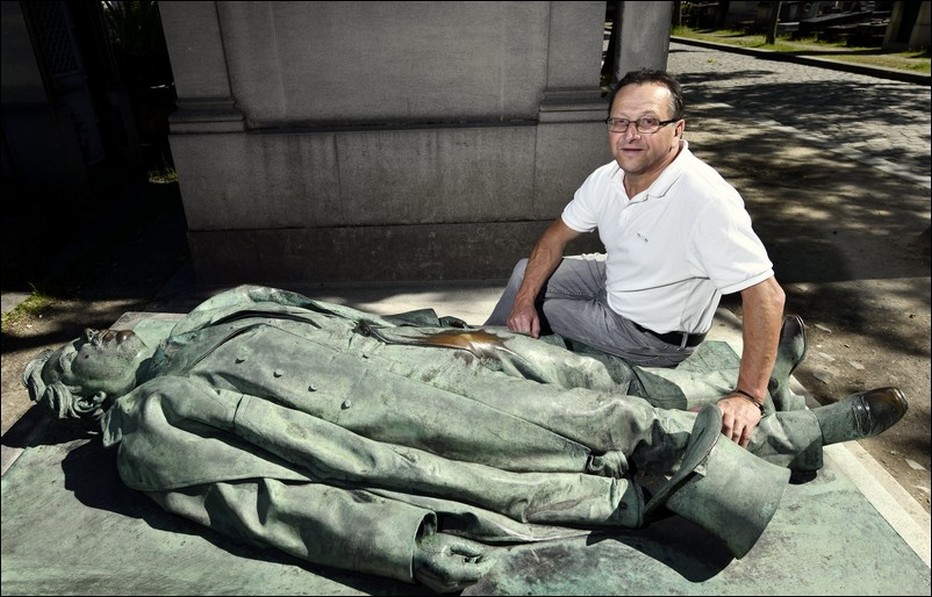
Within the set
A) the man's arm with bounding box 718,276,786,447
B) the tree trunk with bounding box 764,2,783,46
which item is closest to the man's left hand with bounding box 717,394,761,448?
the man's arm with bounding box 718,276,786,447

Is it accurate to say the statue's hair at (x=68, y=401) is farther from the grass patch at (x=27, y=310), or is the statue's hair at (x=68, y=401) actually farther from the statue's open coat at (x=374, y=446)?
the grass patch at (x=27, y=310)

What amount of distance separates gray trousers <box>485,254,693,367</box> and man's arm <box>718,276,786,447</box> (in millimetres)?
385

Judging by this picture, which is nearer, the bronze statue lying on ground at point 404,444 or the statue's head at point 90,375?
the bronze statue lying on ground at point 404,444

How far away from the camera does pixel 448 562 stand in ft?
6.81

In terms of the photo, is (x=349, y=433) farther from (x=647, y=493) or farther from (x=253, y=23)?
(x=253, y=23)

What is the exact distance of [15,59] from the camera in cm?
680

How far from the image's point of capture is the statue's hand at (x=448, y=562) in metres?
2.05

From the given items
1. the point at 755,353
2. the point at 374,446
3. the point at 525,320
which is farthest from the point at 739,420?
the point at 374,446

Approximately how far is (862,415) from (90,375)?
282cm

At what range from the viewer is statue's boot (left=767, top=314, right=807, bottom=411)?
2.72 meters

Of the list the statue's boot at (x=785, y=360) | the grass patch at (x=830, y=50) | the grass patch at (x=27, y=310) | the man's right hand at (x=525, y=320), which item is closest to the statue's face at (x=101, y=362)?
the man's right hand at (x=525, y=320)

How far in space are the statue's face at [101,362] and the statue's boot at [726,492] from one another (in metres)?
1.99

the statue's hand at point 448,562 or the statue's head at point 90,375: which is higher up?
the statue's head at point 90,375

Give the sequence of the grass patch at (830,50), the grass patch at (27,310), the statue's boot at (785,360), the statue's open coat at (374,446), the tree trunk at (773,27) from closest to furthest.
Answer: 1. the statue's open coat at (374,446)
2. the statue's boot at (785,360)
3. the grass patch at (27,310)
4. the grass patch at (830,50)
5. the tree trunk at (773,27)
